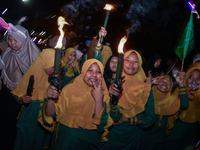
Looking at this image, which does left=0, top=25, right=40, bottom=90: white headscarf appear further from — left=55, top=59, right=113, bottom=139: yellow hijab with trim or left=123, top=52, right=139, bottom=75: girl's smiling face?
left=123, top=52, right=139, bottom=75: girl's smiling face

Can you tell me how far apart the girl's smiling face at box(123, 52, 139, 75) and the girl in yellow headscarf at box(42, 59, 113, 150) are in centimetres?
63

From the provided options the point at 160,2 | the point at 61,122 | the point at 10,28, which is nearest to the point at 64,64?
the point at 10,28

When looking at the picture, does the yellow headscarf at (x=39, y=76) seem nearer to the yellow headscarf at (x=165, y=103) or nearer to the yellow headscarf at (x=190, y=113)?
the yellow headscarf at (x=165, y=103)

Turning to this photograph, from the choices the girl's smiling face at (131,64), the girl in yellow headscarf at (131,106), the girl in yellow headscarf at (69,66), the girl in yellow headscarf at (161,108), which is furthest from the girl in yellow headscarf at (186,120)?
the girl in yellow headscarf at (69,66)

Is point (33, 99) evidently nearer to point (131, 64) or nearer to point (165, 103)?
point (131, 64)

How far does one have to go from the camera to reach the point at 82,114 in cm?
256

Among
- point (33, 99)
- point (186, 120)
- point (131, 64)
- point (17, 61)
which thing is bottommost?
point (33, 99)

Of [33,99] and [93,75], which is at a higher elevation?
[93,75]

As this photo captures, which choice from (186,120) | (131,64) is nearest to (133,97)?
(131,64)

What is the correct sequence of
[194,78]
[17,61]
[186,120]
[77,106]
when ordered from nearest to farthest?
[77,106], [17,61], [194,78], [186,120]

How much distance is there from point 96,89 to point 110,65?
1612mm

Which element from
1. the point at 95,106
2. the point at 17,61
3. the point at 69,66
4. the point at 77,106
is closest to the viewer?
the point at 95,106

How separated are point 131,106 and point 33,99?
1662 millimetres

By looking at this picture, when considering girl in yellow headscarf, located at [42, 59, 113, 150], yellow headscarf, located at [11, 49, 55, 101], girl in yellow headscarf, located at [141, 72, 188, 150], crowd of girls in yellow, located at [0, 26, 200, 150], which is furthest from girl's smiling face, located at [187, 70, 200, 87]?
yellow headscarf, located at [11, 49, 55, 101]
